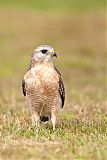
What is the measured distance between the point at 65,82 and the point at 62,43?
12724 mm

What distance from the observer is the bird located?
8711 mm

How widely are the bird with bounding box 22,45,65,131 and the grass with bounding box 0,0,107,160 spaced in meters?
0.33

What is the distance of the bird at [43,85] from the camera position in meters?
8.71

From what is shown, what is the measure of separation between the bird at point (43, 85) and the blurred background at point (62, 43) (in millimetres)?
2299

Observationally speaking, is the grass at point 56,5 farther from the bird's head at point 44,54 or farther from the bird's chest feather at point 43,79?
the bird's chest feather at point 43,79

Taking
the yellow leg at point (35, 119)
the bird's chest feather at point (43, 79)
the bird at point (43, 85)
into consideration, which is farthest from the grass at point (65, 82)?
the bird's chest feather at point (43, 79)

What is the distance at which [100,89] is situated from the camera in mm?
16547

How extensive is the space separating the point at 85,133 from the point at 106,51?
69.8 ft

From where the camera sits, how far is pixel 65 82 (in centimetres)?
1892

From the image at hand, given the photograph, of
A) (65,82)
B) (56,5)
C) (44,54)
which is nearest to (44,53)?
(44,54)

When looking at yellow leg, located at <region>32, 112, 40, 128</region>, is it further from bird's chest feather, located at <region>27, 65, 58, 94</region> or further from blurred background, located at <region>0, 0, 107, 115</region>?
blurred background, located at <region>0, 0, 107, 115</region>

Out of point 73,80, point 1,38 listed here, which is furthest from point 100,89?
point 1,38

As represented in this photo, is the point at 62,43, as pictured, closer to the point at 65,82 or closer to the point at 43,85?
the point at 65,82

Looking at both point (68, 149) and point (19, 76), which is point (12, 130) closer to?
point (68, 149)
